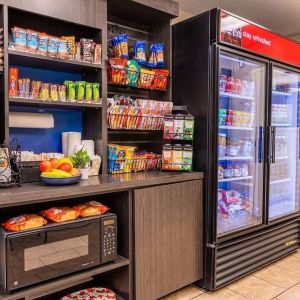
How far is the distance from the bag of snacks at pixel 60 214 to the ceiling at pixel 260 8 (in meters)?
2.70

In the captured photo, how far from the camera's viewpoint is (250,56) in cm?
282

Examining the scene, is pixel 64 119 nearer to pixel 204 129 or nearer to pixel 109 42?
pixel 109 42

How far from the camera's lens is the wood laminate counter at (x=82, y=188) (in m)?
1.67

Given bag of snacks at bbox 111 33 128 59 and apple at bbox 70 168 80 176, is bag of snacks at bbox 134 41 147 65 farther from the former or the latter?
apple at bbox 70 168 80 176

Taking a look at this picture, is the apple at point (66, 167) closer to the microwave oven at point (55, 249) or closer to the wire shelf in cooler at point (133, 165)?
the microwave oven at point (55, 249)

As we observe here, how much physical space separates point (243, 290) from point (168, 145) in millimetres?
1333

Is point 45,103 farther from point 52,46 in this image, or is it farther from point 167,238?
point 167,238

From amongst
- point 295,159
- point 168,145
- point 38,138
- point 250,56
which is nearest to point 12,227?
point 38,138

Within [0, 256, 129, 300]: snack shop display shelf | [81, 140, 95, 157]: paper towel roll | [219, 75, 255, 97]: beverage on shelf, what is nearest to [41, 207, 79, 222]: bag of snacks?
[0, 256, 129, 300]: snack shop display shelf

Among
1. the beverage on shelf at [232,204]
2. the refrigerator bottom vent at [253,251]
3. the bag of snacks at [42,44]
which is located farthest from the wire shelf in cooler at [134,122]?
the refrigerator bottom vent at [253,251]

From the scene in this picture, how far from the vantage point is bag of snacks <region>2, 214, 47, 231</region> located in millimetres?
1729

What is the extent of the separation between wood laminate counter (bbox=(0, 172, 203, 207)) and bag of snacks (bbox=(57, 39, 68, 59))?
2.88 feet

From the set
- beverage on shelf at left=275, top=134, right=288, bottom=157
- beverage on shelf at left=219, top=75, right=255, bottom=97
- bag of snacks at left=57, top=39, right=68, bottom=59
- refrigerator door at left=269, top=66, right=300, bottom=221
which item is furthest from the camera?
beverage on shelf at left=275, top=134, right=288, bottom=157

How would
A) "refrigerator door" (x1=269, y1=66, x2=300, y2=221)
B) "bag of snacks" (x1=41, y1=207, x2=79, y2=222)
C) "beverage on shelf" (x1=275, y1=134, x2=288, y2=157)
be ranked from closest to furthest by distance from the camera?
"bag of snacks" (x1=41, y1=207, x2=79, y2=222), "refrigerator door" (x1=269, y1=66, x2=300, y2=221), "beverage on shelf" (x1=275, y1=134, x2=288, y2=157)
